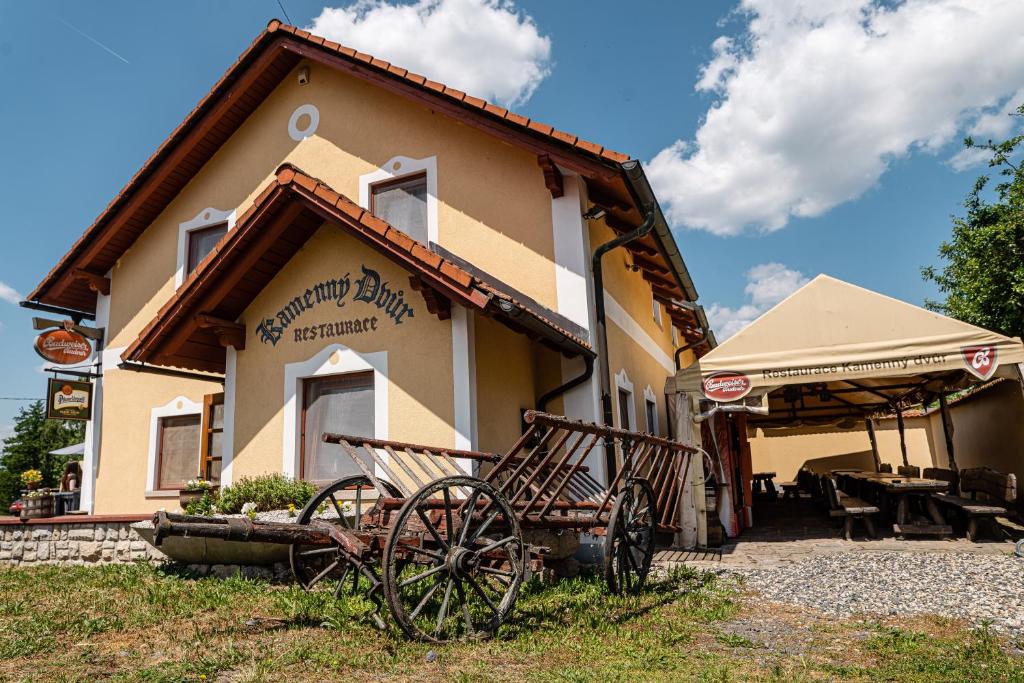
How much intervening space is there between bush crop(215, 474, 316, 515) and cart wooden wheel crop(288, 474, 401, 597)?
1.73 ft

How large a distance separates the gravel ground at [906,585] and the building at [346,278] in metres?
2.38

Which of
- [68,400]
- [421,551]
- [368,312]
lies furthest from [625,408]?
[68,400]

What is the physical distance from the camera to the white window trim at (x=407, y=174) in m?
9.79

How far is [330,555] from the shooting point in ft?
19.8

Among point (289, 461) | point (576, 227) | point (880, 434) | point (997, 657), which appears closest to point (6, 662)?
point (289, 461)

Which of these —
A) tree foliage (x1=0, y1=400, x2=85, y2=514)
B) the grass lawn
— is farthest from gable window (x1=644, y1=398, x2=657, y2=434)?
tree foliage (x1=0, y1=400, x2=85, y2=514)

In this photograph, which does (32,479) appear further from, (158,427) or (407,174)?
(407,174)

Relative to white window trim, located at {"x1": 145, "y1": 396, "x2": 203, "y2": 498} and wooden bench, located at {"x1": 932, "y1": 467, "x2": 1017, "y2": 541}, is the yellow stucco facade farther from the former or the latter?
wooden bench, located at {"x1": 932, "y1": 467, "x2": 1017, "y2": 541}

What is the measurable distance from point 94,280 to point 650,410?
9679 millimetres

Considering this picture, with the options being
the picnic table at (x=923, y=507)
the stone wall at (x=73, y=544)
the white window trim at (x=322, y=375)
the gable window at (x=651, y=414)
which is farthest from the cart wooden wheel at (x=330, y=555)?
the picnic table at (x=923, y=507)

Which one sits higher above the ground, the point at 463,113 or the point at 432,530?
the point at 463,113

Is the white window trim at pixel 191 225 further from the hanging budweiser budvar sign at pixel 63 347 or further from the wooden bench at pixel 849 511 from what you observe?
the wooden bench at pixel 849 511

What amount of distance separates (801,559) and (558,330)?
3680 millimetres

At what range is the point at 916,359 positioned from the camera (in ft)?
28.2
